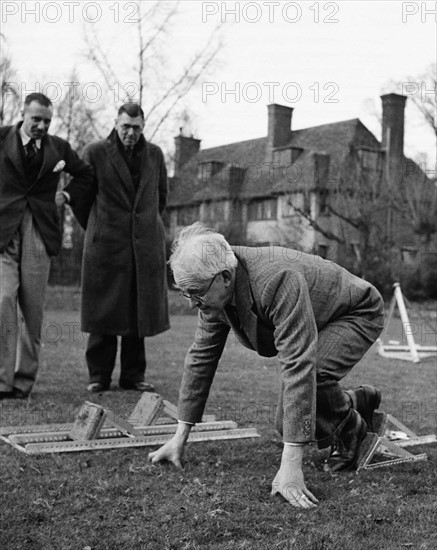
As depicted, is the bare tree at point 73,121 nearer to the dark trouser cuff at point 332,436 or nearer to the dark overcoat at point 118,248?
the dark overcoat at point 118,248

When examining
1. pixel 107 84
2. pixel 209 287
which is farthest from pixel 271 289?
pixel 107 84

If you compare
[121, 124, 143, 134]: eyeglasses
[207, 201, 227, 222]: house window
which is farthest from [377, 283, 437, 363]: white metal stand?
[207, 201, 227, 222]: house window

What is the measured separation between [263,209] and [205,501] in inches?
1294

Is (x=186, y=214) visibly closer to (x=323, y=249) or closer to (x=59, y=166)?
(x=323, y=249)

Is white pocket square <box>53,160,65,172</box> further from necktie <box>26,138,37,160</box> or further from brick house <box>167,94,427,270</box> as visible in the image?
brick house <box>167,94,427,270</box>

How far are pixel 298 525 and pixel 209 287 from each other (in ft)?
3.25

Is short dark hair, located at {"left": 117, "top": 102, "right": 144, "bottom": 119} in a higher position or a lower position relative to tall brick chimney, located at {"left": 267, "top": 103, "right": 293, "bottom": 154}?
lower

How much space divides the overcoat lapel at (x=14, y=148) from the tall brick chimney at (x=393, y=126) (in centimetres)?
2638

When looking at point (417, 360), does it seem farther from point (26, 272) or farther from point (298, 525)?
point (298, 525)

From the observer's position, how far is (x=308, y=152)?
3494 centimetres

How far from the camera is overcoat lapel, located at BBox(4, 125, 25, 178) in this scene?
632cm

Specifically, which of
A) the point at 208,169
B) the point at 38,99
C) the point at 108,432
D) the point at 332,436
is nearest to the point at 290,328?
the point at 332,436

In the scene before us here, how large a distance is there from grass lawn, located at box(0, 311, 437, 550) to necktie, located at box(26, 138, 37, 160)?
1.89 meters

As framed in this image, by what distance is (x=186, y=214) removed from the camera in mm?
40844
